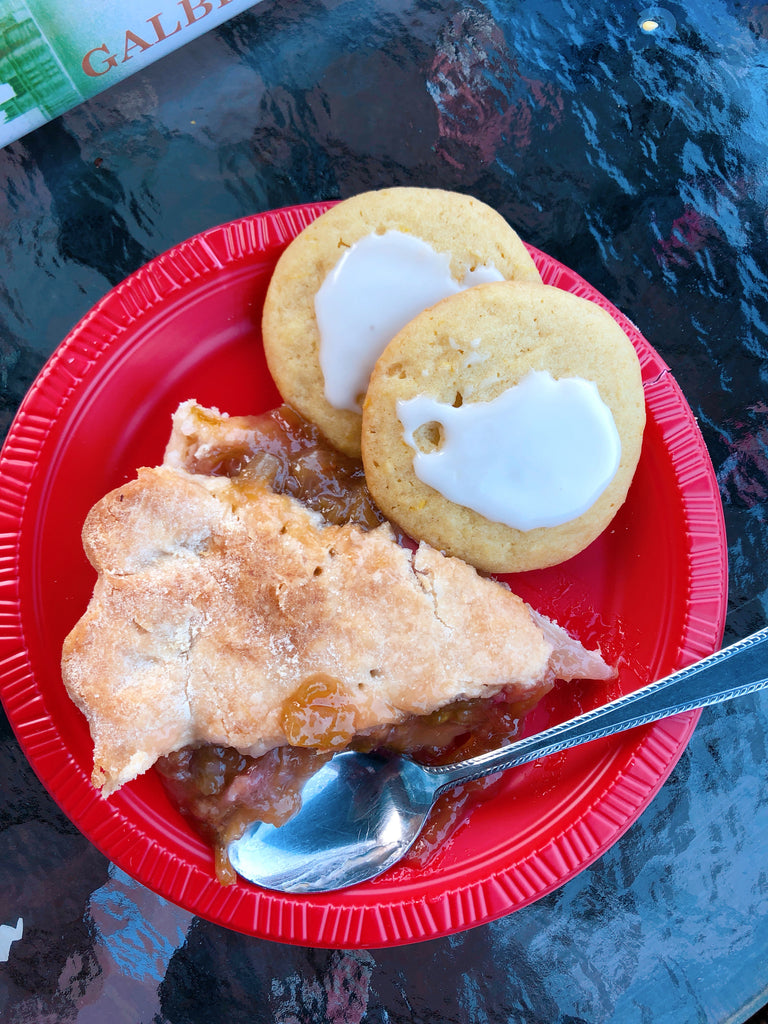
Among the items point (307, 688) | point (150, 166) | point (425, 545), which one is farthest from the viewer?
point (150, 166)

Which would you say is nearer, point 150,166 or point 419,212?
point 419,212

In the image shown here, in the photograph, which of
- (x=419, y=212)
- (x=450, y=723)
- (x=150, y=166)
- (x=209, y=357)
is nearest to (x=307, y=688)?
(x=450, y=723)

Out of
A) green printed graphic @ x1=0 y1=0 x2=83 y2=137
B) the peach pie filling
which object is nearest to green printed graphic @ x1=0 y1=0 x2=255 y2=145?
green printed graphic @ x1=0 y1=0 x2=83 y2=137

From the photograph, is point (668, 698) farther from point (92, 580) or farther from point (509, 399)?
point (92, 580)

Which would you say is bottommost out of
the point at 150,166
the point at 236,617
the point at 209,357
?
the point at 236,617

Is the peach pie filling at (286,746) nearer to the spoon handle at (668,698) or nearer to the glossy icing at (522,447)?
the spoon handle at (668,698)

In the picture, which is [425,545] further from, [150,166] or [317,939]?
[150,166]

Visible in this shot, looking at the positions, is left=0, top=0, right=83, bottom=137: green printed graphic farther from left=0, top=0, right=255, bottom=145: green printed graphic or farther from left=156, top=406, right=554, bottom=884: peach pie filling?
left=156, top=406, right=554, bottom=884: peach pie filling
